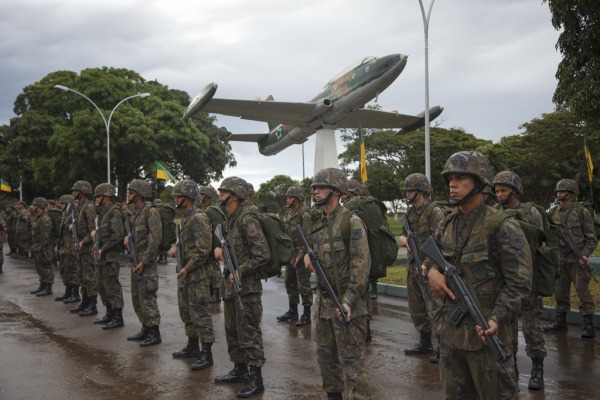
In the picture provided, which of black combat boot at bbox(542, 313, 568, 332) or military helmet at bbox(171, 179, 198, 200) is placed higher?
military helmet at bbox(171, 179, 198, 200)

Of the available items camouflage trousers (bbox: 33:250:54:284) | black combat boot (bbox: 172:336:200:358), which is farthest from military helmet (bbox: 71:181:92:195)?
black combat boot (bbox: 172:336:200:358)

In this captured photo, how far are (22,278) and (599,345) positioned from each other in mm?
14433

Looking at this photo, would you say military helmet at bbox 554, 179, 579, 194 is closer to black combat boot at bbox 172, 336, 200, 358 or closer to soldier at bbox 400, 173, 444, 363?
soldier at bbox 400, 173, 444, 363

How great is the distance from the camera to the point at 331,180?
4801 millimetres

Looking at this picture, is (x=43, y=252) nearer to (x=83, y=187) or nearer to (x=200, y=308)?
(x=83, y=187)

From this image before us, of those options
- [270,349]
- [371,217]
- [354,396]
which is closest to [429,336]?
[270,349]

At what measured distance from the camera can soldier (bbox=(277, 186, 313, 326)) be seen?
905 cm

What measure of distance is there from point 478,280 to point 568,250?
5.14 meters

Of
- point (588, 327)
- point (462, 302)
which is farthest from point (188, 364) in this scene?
point (588, 327)

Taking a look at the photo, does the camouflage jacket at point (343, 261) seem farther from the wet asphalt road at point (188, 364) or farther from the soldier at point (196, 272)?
the soldier at point (196, 272)

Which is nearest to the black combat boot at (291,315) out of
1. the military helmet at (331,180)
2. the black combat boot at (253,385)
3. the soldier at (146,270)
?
the soldier at (146,270)

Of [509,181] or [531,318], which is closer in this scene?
[531,318]

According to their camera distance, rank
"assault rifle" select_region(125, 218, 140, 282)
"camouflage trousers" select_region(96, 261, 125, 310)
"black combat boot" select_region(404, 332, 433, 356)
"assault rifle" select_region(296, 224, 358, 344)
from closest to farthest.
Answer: "assault rifle" select_region(296, 224, 358, 344), "black combat boot" select_region(404, 332, 433, 356), "assault rifle" select_region(125, 218, 140, 282), "camouflage trousers" select_region(96, 261, 125, 310)

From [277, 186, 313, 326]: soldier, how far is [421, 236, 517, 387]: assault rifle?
5302mm
